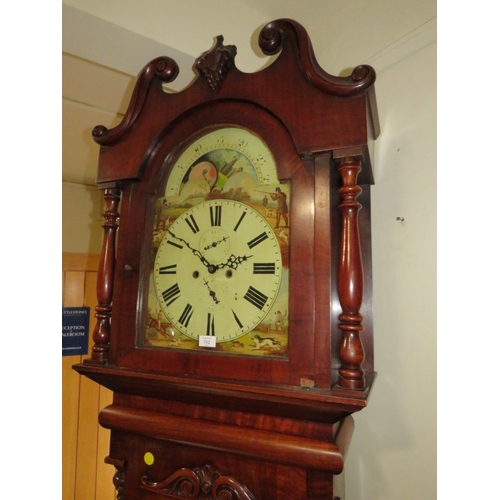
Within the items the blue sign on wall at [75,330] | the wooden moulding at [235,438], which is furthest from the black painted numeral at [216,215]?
the blue sign on wall at [75,330]

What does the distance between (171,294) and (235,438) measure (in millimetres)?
305

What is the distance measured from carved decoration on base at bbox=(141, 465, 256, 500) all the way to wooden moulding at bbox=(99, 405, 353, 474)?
2.0 inches

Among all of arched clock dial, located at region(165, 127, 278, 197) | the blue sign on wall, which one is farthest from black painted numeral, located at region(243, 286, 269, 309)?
the blue sign on wall

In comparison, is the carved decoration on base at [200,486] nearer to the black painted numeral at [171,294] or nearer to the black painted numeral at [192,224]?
the black painted numeral at [171,294]

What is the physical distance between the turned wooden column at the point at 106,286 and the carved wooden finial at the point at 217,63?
0.33 meters

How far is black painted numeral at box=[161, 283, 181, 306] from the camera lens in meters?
0.78

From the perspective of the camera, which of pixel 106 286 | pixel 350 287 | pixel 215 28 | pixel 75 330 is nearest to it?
pixel 350 287

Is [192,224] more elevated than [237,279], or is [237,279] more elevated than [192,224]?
[192,224]

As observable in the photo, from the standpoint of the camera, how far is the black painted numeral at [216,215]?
76cm

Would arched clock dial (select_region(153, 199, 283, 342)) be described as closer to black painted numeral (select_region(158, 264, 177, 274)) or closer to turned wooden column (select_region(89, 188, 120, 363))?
black painted numeral (select_region(158, 264, 177, 274))

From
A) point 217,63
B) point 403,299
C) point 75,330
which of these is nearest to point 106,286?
point 217,63

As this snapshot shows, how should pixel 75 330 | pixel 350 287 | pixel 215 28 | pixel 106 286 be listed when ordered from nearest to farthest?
1. pixel 350 287
2. pixel 106 286
3. pixel 215 28
4. pixel 75 330

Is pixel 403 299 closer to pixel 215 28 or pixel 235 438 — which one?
pixel 235 438

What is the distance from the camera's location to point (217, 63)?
30.0 inches
